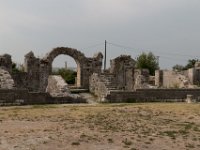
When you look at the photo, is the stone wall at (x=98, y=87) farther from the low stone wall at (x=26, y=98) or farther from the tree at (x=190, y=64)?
the tree at (x=190, y=64)

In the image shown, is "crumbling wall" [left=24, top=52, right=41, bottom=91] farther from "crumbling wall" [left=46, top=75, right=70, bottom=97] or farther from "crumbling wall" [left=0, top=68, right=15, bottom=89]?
"crumbling wall" [left=0, top=68, right=15, bottom=89]

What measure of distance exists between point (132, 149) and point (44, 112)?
823cm

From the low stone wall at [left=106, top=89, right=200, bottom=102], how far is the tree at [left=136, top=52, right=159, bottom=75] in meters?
34.2

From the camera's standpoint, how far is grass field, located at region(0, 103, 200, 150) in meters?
15.0

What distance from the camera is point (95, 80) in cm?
3319

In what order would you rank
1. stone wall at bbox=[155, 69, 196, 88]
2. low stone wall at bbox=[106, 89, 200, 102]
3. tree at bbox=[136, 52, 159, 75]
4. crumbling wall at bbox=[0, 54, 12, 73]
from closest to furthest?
low stone wall at bbox=[106, 89, 200, 102], crumbling wall at bbox=[0, 54, 12, 73], stone wall at bbox=[155, 69, 196, 88], tree at bbox=[136, 52, 159, 75]

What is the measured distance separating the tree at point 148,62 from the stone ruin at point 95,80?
826 inches

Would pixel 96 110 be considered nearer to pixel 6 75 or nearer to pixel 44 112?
pixel 44 112

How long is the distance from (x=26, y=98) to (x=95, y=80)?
835cm

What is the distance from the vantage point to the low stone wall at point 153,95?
2802cm

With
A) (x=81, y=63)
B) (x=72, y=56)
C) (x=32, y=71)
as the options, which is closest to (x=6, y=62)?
(x=32, y=71)

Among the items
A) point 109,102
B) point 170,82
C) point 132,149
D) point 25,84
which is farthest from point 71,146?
point 170,82

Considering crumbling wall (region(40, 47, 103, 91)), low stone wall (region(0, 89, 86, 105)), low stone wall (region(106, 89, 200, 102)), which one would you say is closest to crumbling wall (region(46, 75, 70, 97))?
low stone wall (region(0, 89, 86, 105))

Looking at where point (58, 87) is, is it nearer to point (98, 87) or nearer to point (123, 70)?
point (98, 87)
